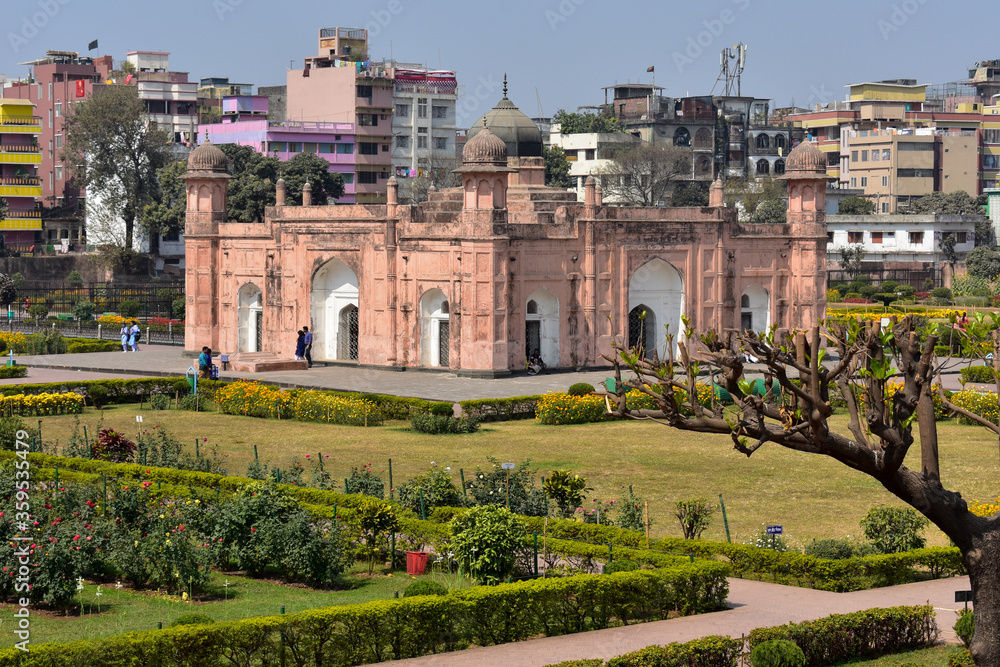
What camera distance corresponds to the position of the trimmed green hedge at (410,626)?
12695 millimetres

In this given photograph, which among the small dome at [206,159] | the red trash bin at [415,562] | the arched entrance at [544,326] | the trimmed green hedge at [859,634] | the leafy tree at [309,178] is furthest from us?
the leafy tree at [309,178]

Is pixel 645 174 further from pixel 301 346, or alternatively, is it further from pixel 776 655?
pixel 776 655

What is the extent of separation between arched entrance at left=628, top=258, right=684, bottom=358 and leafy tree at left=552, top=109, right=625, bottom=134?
182 ft

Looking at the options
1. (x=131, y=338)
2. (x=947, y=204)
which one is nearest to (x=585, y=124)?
(x=947, y=204)

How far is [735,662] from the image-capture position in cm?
1346

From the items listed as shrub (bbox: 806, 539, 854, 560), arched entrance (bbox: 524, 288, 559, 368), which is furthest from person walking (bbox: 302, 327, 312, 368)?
shrub (bbox: 806, 539, 854, 560)

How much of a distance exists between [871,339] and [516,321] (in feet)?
90.7

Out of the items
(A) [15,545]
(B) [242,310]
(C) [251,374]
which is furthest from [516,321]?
(A) [15,545]

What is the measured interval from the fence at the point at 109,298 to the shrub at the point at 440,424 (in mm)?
28860

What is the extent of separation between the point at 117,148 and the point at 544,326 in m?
36.5

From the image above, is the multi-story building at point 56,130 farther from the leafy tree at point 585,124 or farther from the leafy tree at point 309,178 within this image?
the leafy tree at point 585,124

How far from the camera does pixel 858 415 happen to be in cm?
1126

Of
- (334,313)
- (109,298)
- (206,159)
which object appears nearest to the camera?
(334,313)

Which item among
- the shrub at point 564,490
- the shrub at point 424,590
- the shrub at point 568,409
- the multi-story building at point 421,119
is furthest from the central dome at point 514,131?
the multi-story building at point 421,119
